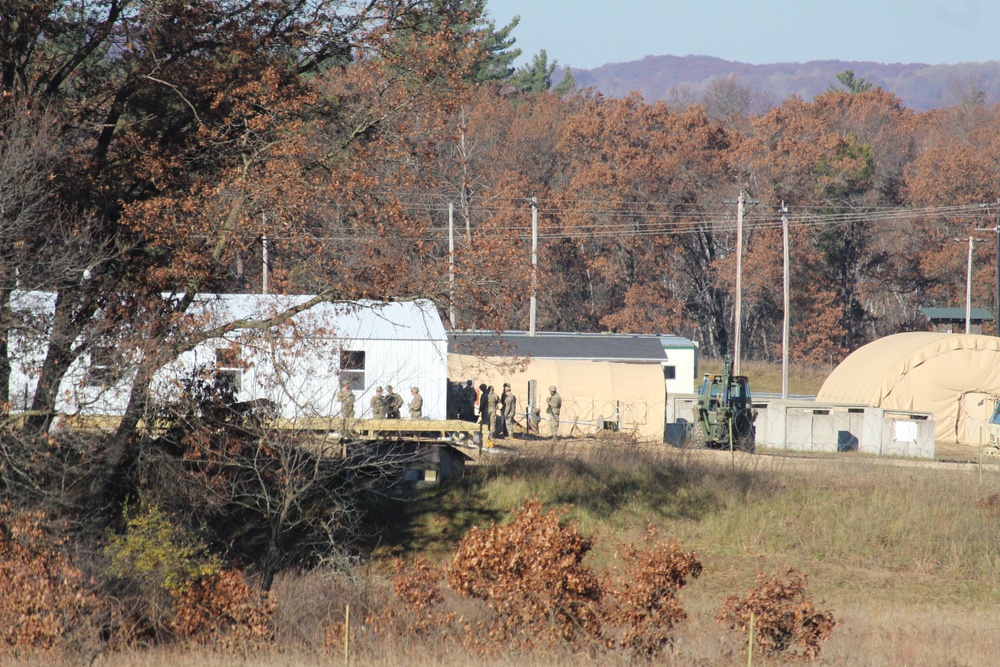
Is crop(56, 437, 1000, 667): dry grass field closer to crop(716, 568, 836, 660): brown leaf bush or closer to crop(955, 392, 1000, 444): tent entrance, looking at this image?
crop(716, 568, 836, 660): brown leaf bush

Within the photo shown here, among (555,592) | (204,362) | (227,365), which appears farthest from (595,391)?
(555,592)

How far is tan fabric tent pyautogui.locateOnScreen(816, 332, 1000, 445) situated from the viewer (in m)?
37.8

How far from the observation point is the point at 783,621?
13273 mm

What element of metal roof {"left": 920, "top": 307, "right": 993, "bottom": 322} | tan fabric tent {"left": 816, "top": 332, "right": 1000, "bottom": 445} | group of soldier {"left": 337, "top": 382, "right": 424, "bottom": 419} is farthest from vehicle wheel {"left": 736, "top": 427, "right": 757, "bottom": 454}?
metal roof {"left": 920, "top": 307, "right": 993, "bottom": 322}

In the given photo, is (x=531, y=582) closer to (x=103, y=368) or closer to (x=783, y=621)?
(x=783, y=621)

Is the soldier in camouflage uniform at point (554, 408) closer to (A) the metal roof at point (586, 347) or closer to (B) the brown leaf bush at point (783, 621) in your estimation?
(A) the metal roof at point (586, 347)

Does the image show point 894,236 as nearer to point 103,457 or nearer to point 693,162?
point 693,162

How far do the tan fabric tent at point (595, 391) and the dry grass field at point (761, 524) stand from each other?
14.6ft

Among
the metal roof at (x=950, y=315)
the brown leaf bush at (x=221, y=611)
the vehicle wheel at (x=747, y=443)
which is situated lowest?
A: the brown leaf bush at (x=221, y=611)

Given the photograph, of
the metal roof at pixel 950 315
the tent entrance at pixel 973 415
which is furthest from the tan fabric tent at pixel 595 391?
the metal roof at pixel 950 315

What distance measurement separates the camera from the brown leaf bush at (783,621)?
1316cm

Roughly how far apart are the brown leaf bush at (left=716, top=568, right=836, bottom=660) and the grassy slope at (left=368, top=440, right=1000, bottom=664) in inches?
256

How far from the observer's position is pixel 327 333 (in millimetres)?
20562

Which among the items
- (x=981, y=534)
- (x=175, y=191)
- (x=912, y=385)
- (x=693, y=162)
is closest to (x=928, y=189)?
(x=693, y=162)
